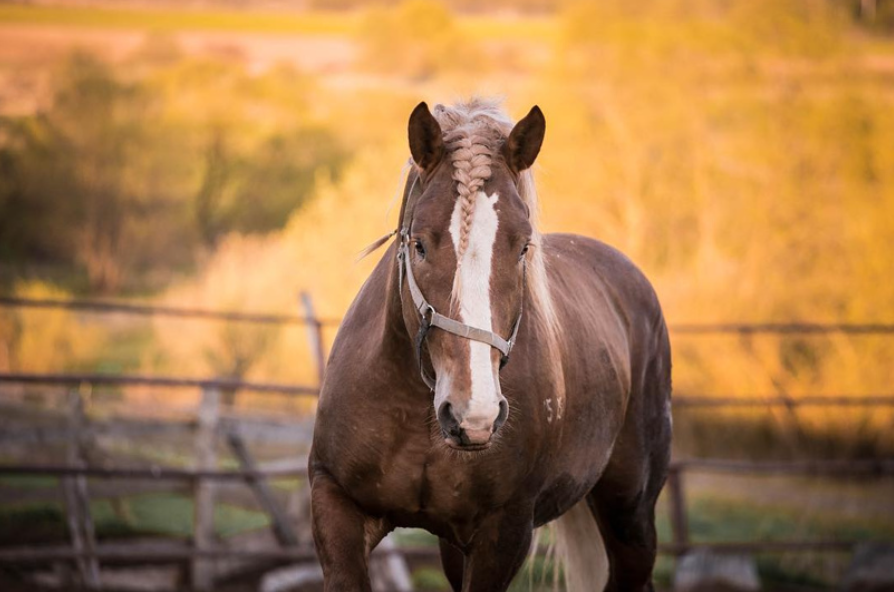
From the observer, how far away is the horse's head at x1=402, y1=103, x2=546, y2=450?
7.49ft

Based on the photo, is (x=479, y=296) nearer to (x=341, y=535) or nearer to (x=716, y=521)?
(x=341, y=535)

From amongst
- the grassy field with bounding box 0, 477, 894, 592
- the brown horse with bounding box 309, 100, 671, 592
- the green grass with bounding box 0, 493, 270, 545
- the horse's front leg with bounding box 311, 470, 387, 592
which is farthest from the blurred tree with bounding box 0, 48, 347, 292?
the horse's front leg with bounding box 311, 470, 387, 592

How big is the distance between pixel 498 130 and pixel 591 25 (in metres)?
14.2

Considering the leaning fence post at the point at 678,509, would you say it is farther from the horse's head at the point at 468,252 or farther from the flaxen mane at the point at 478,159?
the horse's head at the point at 468,252

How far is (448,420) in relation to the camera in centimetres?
228

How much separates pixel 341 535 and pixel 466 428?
75 centimetres

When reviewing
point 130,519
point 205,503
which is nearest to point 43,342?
point 130,519

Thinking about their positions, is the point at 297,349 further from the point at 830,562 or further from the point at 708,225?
the point at 830,562

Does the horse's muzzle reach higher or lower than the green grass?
higher

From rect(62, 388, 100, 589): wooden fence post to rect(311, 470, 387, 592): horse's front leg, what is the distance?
428 cm

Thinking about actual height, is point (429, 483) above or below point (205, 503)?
above

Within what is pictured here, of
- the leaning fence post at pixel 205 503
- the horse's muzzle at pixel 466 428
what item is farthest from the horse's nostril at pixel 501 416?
the leaning fence post at pixel 205 503

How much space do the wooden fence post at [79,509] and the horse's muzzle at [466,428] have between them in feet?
16.3

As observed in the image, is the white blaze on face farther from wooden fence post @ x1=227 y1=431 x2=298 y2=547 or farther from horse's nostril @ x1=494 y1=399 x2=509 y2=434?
wooden fence post @ x1=227 y1=431 x2=298 y2=547
